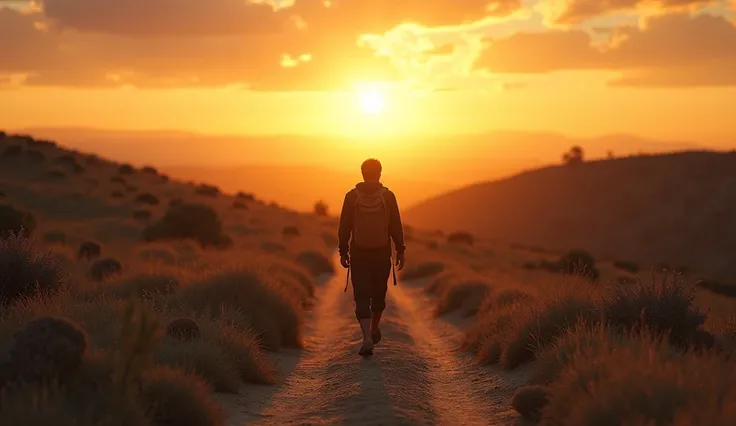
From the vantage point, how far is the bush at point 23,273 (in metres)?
14.0

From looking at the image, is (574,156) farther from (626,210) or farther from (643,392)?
(643,392)

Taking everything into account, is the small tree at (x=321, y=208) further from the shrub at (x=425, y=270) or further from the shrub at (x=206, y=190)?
the shrub at (x=425, y=270)

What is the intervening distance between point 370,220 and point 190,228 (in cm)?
2851

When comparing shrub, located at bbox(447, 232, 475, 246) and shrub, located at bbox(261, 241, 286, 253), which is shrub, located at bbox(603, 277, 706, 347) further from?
shrub, located at bbox(447, 232, 475, 246)

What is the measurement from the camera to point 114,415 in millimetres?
6832

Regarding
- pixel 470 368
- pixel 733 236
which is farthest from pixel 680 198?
pixel 470 368

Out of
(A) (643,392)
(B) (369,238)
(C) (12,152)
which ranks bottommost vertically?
(A) (643,392)

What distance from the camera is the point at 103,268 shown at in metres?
23.9

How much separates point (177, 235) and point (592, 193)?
87542mm

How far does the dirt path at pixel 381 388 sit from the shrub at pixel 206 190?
52.3 meters

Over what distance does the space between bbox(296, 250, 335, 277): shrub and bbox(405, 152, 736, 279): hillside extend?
162ft

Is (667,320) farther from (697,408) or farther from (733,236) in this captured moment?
(733,236)

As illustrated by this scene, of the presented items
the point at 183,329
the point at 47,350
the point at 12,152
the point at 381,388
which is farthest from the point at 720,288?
the point at 12,152

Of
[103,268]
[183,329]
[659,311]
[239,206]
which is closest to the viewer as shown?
[659,311]
